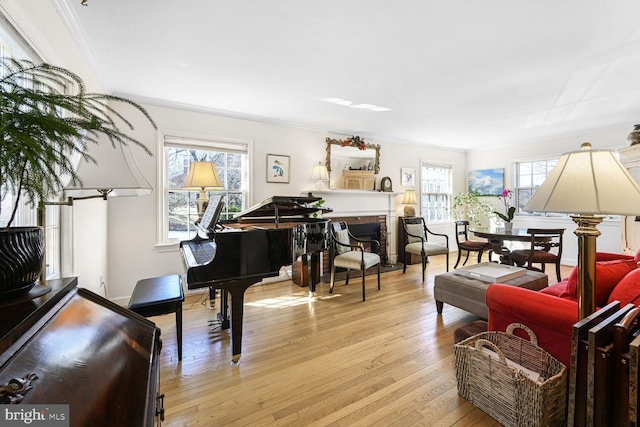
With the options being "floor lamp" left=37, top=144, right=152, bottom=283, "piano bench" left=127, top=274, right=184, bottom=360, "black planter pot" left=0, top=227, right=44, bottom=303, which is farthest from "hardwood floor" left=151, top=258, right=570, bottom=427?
"floor lamp" left=37, top=144, right=152, bottom=283

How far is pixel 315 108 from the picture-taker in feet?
12.0

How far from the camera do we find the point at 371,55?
2348 millimetres

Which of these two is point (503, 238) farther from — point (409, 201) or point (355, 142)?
point (355, 142)

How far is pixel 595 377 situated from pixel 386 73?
2.61 m

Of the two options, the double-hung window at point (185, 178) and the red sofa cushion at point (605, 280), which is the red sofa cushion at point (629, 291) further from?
the double-hung window at point (185, 178)

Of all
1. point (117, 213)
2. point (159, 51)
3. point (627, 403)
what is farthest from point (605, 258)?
point (117, 213)

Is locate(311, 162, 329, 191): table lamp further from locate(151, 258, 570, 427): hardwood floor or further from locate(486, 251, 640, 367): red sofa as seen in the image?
locate(486, 251, 640, 367): red sofa

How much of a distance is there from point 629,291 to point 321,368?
1.84 m

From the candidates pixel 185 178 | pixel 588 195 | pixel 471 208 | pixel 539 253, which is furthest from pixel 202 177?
pixel 471 208

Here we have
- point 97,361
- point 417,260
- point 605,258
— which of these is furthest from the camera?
point 417,260

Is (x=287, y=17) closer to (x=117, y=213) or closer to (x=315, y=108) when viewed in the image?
(x=315, y=108)

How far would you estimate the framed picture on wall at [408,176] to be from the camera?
18.4ft

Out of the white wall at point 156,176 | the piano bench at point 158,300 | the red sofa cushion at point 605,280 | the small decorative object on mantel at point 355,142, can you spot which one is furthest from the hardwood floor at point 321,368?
the small decorative object on mantel at point 355,142

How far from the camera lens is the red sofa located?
56.4 inches
